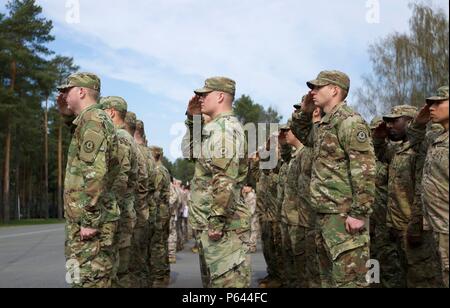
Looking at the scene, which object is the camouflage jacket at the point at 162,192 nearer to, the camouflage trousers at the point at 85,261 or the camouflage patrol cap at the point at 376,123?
the camouflage patrol cap at the point at 376,123

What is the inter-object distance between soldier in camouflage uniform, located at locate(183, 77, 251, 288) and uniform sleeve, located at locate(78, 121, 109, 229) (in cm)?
83

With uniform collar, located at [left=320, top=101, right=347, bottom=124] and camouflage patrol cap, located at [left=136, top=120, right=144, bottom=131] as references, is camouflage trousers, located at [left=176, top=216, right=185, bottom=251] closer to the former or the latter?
camouflage patrol cap, located at [left=136, top=120, right=144, bottom=131]

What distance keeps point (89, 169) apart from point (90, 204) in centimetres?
29

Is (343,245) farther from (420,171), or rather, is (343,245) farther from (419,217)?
(420,171)

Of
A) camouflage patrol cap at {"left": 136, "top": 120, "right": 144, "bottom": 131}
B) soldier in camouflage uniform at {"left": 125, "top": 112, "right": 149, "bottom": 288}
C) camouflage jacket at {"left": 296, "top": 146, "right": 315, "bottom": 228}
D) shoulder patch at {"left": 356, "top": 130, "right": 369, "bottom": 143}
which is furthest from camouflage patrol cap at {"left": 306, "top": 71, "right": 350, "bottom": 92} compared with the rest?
camouflage patrol cap at {"left": 136, "top": 120, "right": 144, "bottom": 131}

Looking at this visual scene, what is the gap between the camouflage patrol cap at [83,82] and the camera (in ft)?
16.0

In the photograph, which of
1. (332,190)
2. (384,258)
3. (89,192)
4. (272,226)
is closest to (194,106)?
(89,192)

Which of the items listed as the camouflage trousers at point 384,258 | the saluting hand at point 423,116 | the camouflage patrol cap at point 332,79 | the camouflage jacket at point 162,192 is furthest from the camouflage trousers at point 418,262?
the camouflage jacket at point 162,192

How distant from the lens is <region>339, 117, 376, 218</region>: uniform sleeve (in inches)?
175

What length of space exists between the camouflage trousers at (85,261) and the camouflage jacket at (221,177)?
2.80 feet

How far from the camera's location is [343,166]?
467 cm

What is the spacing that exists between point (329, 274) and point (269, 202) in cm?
455

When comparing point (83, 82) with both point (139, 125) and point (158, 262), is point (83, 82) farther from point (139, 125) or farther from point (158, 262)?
point (158, 262)
